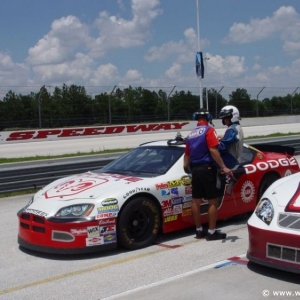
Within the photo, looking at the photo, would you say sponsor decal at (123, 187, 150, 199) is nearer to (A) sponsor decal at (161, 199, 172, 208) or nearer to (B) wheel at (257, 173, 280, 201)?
(A) sponsor decal at (161, 199, 172, 208)

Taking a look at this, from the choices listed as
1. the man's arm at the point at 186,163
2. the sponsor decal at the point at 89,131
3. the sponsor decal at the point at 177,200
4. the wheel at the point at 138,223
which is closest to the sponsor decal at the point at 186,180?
the man's arm at the point at 186,163

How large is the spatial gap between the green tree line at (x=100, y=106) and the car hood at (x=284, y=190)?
22.8m

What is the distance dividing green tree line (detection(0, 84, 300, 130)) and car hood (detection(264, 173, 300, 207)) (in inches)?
898

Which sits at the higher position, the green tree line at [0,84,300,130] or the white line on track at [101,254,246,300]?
the green tree line at [0,84,300,130]

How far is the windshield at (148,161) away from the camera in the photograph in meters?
6.95

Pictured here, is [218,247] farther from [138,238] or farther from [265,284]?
[265,284]

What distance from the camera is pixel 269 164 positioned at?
7941 millimetres

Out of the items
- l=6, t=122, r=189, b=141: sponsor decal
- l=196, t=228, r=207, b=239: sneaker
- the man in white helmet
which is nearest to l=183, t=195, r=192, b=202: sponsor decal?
l=196, t=228, r=207, b=239: sneaker

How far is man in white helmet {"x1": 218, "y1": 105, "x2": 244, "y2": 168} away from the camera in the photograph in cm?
704

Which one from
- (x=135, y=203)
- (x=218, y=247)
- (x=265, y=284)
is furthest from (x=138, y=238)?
(x=265, y=284)

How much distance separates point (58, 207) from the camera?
19.8ft

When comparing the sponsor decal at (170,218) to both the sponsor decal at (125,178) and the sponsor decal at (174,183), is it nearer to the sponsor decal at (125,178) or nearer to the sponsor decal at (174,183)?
the sponsor decal at (174,183)

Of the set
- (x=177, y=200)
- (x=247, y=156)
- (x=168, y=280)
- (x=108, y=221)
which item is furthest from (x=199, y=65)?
(x=168, y=280)

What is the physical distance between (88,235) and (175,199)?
1307 millimetres
